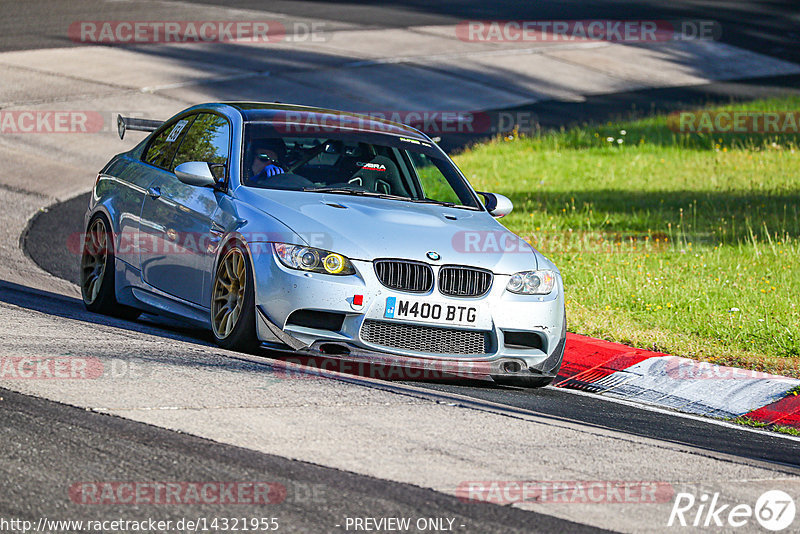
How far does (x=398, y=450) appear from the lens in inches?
219

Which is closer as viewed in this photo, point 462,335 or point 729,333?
point 462,335

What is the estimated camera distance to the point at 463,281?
24.4 feet

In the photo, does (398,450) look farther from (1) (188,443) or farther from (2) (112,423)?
(2) (112,423)

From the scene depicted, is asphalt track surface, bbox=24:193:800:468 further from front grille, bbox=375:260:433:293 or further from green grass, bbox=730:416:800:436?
front grille, bbox=375:260:433:293

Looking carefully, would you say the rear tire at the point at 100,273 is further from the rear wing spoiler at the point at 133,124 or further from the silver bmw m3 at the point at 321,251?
the rear wing spoiler at the point at 133,124

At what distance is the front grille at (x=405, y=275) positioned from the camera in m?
7.27

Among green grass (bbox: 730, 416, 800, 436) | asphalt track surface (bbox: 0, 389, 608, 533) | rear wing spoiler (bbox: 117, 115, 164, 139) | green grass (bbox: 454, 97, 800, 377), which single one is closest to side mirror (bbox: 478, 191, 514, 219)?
green grass (bbox: 454, 97, 800, 377)

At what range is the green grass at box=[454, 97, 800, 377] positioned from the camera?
31.4ft

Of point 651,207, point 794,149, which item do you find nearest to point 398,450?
point 651,207

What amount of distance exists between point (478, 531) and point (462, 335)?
2933 mm

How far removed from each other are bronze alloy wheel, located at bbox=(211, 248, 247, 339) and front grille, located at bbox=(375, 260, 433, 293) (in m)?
0.83

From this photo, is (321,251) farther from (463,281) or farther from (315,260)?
(463,281)

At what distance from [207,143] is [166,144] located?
2.09 feet

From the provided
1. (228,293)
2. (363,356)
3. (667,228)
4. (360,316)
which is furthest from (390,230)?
(667,228)
